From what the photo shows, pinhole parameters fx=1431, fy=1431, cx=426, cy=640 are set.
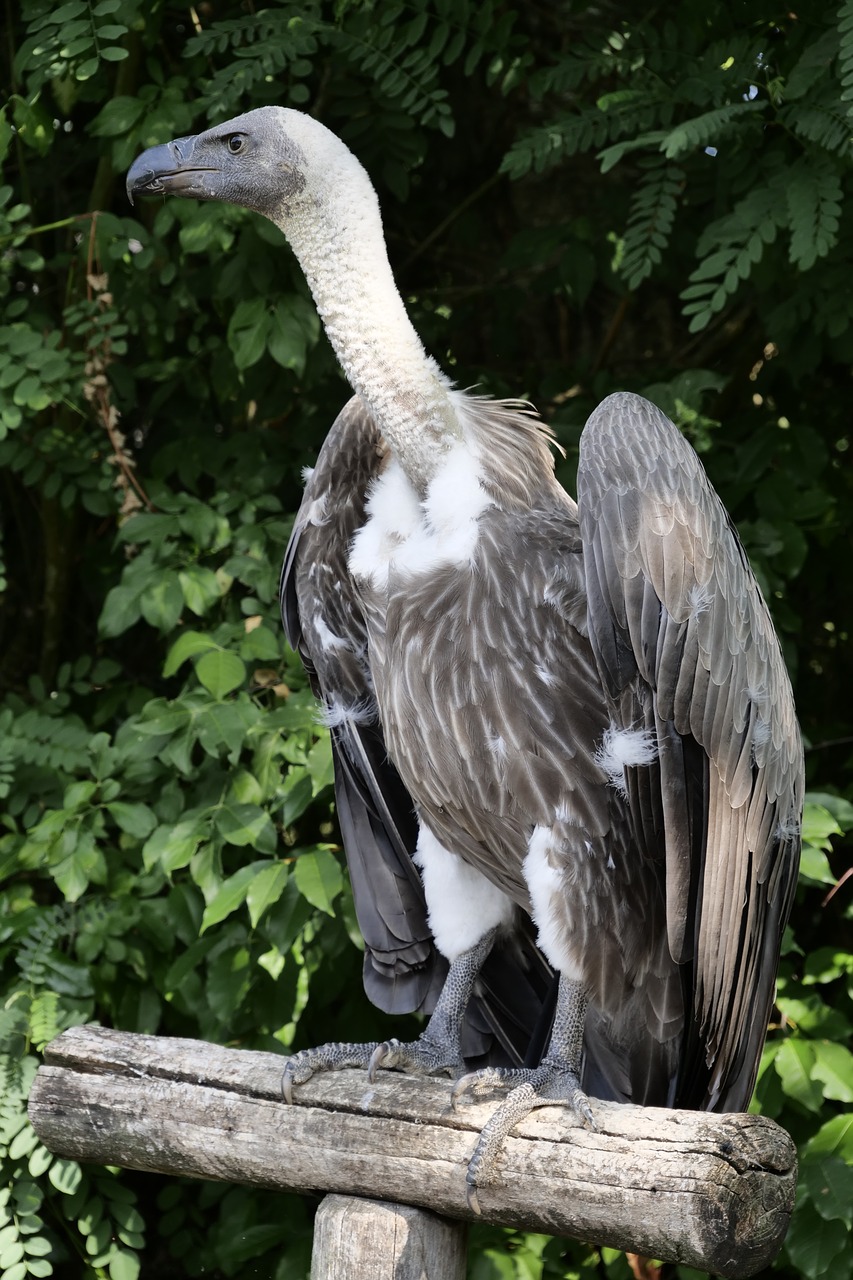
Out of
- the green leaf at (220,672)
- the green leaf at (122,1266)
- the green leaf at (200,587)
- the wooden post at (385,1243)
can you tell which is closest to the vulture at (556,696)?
the wooden post at (385,1243)

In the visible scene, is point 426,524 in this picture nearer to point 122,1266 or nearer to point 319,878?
point 319,878

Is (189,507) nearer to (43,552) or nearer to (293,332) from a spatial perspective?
(293,332)

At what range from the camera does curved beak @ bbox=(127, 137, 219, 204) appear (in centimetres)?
221

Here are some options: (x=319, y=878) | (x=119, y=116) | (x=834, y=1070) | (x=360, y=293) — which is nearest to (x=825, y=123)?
(x=360, y=293)

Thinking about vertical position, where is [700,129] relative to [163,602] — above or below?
above

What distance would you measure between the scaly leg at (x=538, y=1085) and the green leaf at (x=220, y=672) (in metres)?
0.95

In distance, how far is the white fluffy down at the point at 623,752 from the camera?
2.02 metres

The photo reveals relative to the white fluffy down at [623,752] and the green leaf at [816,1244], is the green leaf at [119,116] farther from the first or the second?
the green leaf at [816,1244]

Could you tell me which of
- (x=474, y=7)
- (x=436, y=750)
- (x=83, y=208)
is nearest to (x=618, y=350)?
(x=474, y=7)

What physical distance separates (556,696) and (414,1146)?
0.67 m

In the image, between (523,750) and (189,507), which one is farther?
(189,507)

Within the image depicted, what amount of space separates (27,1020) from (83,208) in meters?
2.12

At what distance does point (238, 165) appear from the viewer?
2188mm

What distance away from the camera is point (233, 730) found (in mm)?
2721
